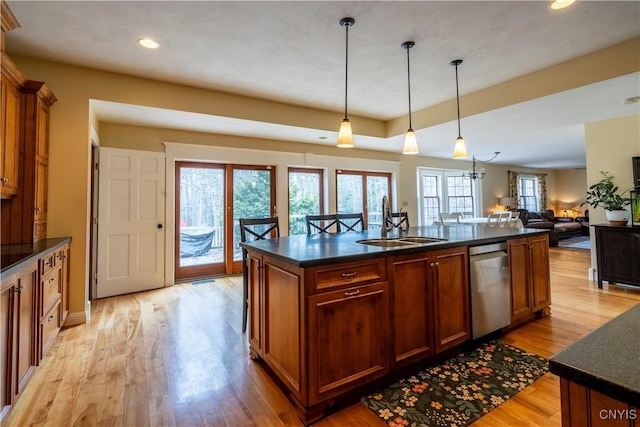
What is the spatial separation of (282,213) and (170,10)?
3.40 m

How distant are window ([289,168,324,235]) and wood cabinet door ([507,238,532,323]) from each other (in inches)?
141

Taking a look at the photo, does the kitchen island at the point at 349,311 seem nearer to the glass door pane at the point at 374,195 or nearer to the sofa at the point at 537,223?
the glass door pane at the point at 374,195

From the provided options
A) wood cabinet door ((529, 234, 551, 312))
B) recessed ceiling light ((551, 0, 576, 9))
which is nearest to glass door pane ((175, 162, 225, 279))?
wood cabinet door ((529, 234, 551, 312))

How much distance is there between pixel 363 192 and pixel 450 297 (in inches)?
171

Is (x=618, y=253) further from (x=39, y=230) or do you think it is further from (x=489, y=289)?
(x=39, y=230)

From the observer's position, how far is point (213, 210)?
483 cm

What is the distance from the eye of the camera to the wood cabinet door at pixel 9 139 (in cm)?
222

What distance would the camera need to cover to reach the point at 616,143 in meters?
4.09

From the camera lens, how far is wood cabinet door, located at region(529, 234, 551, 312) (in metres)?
2.78

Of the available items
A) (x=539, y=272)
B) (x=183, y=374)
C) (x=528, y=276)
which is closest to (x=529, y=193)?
(x=539, y=272)

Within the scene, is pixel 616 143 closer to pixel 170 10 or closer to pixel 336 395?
pixel 336 395

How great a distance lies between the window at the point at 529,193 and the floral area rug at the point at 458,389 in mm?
9570

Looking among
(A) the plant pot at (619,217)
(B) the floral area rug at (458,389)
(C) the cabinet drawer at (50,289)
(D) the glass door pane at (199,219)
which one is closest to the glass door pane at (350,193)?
(D) the glass door pane at (199,219)

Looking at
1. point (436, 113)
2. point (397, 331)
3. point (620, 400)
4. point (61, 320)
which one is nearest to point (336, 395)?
point (397, 331)
